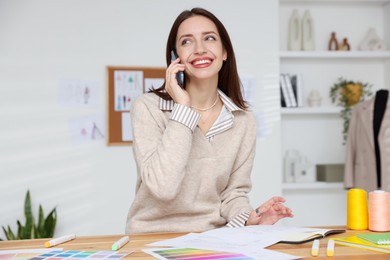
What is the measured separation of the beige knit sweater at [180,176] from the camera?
1.68 m

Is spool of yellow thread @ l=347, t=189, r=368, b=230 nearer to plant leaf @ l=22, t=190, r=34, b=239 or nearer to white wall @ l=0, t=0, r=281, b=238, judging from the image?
white wall @ l=0, t=0, r=281, b=238

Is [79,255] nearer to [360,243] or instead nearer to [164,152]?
[164,152]

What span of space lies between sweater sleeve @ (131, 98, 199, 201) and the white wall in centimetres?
206

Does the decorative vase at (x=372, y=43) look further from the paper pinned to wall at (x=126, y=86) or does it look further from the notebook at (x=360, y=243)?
the notebook at (x=360, y=243)

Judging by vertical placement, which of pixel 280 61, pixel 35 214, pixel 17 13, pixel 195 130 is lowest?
pixel 35 214

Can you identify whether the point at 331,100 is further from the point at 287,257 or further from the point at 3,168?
the point at 287,257

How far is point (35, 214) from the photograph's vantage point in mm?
3732

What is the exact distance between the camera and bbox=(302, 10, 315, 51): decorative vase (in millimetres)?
4180

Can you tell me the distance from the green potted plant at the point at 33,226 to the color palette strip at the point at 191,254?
2535mm

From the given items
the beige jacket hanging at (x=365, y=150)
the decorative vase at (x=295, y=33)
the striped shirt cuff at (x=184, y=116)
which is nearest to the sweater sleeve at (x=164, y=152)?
the striped shirt cuff at (x=184, y=116)

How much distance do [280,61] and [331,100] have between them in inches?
22.4

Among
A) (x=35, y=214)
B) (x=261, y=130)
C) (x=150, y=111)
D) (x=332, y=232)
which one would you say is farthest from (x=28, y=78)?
(x=332, y=232)

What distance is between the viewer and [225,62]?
213 centimetres

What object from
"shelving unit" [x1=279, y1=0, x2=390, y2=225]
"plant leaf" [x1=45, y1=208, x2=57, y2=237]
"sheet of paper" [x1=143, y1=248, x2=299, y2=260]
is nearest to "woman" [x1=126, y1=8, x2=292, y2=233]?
"sheet of paper" [x1=143, y1=248, x2=299, y2=260]
